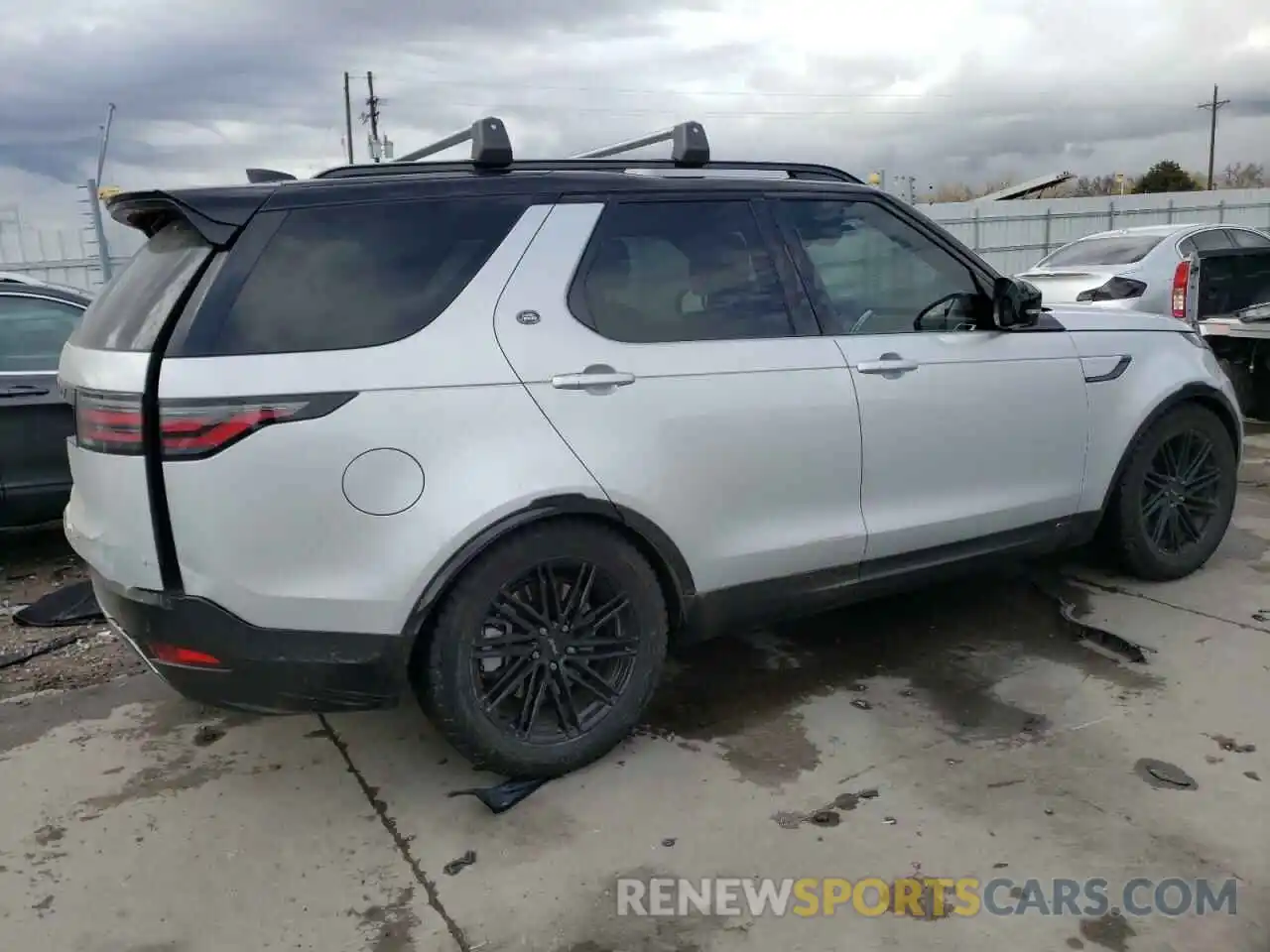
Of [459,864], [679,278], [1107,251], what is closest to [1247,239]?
[1107,251]

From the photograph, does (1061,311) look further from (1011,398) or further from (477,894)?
(477,894)

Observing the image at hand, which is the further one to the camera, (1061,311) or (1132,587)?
(1132,587)

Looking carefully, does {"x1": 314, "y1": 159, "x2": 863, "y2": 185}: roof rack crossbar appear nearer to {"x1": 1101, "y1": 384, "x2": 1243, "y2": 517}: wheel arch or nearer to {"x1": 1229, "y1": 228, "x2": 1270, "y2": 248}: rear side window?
{"x1": 1101, "y1": 384, "x2": 1243, "y2": 517}: wheel arch

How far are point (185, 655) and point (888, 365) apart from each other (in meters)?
2.41

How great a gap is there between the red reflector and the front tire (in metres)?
0.56

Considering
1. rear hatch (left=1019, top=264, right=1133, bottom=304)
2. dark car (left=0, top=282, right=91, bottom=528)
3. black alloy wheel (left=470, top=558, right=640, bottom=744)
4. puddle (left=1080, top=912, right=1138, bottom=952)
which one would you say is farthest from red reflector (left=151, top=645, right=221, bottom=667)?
rear hatch (left=1019, top=264, right=1133, bottom=304)

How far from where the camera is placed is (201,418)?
259 centimetres

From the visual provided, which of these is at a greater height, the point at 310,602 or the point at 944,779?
the point at 310,602

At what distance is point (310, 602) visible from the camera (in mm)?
2740

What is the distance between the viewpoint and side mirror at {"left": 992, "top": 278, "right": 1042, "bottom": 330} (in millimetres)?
3891

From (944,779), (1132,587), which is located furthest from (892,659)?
(1132,587)

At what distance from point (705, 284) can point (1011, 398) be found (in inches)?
53.6

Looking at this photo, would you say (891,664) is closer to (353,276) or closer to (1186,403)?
(1186,403)

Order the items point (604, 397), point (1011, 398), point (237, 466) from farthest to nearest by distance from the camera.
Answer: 1. point (1011, 398)
2. point (604, 397)
3. point (237, 466)
